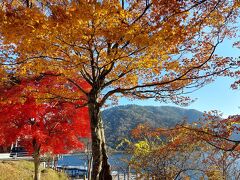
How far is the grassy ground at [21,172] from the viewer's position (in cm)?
2277

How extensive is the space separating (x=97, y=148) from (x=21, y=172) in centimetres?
1643

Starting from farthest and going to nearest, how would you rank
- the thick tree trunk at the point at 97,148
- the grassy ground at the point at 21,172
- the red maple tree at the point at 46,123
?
1. the grassy ground at the point at 21,172
2. the red maple tree at the point at 46,123
3. the thick tree trunk at the point at 97,148

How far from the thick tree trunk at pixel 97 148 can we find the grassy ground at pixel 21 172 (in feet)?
44.6

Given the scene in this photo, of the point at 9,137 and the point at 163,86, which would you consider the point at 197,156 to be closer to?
the point at 163,86

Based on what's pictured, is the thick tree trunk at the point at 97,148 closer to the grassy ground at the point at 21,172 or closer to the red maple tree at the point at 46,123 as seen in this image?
the red maple tree at the point at 46,123

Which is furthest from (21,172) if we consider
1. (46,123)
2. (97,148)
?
(97,148)

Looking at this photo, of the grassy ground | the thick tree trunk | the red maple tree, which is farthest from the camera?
the grassy ground

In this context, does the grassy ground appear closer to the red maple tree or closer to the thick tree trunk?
the red maple tree

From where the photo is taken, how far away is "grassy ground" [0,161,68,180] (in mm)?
22772

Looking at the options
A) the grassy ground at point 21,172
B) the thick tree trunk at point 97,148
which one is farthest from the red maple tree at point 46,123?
the thick tree trunk at point 97,148

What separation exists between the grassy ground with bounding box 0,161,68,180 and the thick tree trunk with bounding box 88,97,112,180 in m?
13.6

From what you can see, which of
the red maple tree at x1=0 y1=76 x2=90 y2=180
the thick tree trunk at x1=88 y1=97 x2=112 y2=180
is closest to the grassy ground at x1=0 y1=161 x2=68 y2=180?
the red maple tree at x1=0 y1=76 x2=90 y2=180

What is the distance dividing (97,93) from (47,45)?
3249mm

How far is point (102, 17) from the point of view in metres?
8.12
